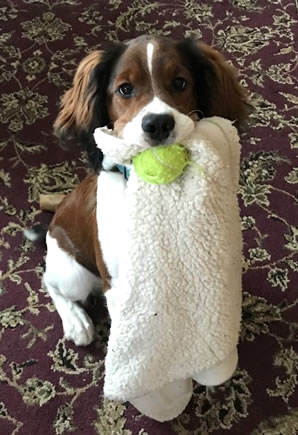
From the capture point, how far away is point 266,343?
1900mm

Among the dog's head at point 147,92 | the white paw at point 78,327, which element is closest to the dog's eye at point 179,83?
the dog's head at point 147,92

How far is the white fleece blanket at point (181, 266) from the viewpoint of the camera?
1312 mm

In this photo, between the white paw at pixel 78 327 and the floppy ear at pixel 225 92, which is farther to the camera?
the white paw at pixel 78 327

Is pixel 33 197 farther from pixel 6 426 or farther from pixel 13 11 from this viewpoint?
pixel 13 11

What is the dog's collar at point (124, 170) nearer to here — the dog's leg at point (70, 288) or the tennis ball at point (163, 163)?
the tennis ball at point (163, 163)

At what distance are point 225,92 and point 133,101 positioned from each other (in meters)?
0.24

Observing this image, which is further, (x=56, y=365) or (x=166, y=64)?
(x=56, y=365)

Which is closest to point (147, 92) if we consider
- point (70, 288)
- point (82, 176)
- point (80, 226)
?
point (80, 226)

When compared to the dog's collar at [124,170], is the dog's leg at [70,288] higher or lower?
lower

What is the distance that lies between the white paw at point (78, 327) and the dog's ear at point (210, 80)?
704 millimetres

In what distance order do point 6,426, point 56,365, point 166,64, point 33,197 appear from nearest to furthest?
point 166,64 → point 6,426 → point 56,365 → point 33,197

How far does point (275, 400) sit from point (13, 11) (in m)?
2.09

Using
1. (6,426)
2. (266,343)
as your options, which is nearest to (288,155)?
(266,343)

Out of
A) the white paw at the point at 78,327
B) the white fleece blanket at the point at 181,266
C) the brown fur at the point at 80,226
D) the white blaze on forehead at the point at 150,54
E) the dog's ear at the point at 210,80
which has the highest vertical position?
the white blaze on forehead at the point at 150,54
